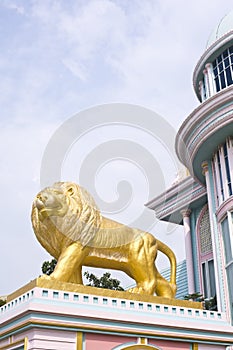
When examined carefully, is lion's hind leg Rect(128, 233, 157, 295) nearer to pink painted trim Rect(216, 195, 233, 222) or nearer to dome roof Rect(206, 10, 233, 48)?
pink painted trim Rect(216, 195, 233, 222)

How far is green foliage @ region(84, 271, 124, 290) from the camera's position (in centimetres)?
2022

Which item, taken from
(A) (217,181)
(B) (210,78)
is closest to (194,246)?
(A) (217,181)

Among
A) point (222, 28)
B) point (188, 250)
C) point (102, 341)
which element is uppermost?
point (222, 28)

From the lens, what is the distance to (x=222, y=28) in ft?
63.5

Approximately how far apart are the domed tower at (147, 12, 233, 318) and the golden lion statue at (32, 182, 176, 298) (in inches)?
241

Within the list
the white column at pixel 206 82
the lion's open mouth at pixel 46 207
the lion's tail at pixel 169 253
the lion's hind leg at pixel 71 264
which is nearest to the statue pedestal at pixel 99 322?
the lion's hind leg at pixel 71 264

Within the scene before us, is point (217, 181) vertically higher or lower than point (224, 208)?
higher

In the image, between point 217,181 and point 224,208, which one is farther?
point 217,181

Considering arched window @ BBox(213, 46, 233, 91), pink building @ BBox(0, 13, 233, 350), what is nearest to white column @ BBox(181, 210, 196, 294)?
pink building @ BBox(0, 13, 233, 350)

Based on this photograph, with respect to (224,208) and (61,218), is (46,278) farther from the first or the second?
(224,208)

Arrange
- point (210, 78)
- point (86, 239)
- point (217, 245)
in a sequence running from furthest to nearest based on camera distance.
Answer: point (210, 78), point (217, 245), point (86, 239)

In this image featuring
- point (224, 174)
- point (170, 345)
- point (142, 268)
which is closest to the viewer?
point (170, 345)

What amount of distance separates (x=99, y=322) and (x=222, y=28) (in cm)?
1497

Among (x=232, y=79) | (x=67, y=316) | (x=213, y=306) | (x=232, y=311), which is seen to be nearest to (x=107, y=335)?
(x=67, y=316)
